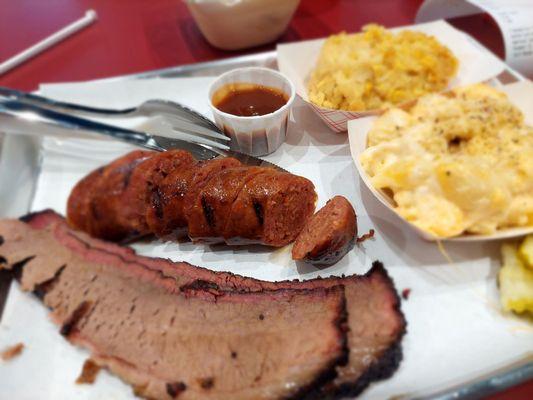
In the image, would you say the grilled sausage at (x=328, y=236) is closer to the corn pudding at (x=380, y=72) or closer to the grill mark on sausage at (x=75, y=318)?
the corn pudding at (x=380, y=72)

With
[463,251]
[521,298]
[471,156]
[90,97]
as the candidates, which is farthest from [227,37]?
[521,298]

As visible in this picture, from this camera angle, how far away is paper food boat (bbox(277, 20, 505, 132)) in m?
2.62

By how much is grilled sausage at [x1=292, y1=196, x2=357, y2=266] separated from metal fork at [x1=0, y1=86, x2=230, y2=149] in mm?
769

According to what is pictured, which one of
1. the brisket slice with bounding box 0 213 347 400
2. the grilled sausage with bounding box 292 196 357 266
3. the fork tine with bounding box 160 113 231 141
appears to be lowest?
the brisket slice with bounding box 0 213 347 400

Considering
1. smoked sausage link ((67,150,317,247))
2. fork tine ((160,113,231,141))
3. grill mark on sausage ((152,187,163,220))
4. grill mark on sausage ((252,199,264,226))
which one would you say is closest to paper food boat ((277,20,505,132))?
fork tine ((160,113,231,141))

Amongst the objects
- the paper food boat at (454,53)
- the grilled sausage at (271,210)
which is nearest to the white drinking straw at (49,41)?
the paper food boat at (454,53)

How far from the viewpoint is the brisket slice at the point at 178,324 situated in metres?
1.52

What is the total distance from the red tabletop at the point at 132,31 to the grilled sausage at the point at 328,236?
6.65 feet

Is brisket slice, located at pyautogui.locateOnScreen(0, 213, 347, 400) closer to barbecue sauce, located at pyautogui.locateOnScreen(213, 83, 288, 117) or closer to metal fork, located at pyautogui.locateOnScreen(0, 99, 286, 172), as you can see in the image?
metal fork, located at pyautogui.locateOnScreen(0, 99, 286, 172)

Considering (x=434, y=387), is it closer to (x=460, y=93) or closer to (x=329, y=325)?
(x=329, y=325)

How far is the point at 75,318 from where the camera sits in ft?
5.96

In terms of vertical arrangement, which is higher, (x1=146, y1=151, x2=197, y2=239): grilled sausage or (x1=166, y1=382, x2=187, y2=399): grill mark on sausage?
(x1=146, y1=151, x2=197, y2=239): grilled sausage

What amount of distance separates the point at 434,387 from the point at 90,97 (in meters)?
2.75

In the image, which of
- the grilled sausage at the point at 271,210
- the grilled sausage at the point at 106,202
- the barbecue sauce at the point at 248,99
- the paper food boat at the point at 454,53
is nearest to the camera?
the grilled sausage at the point at 271,210
